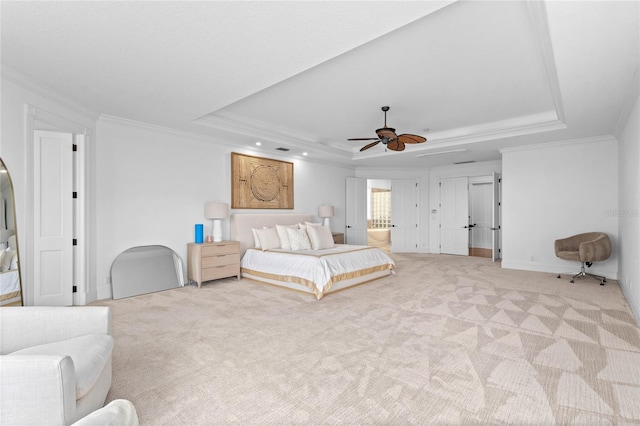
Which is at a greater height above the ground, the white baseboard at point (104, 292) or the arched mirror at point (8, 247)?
the arched mirror at point (8, 247)

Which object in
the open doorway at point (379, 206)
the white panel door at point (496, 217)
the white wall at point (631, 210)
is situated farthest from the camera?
the open doorway at point (379, 206)

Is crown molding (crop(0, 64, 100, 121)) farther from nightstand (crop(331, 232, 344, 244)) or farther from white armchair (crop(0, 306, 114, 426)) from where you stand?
nightstand (crop(331, 232, 344, 244))

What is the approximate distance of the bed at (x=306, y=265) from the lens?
4707 mm

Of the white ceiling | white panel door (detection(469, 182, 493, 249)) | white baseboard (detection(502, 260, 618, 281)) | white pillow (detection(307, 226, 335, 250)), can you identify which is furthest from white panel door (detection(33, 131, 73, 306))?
white panel door (detection(469, 182, 493, 249))

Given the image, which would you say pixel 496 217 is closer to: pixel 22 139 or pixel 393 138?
pixel 393 138

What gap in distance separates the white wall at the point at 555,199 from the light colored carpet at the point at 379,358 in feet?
5.39

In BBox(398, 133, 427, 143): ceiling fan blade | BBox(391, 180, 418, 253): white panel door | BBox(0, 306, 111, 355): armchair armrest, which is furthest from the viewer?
BBox(391, 180, 418, 253): white panel door

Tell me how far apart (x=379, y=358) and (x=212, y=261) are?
3523mm

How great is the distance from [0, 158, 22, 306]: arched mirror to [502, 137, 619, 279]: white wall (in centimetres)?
784

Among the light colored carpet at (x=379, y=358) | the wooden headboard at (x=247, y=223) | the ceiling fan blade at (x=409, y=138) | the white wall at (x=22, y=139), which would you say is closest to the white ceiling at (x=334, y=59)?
the white wall at (x=22, y=139)

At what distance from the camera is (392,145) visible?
5.10 meters

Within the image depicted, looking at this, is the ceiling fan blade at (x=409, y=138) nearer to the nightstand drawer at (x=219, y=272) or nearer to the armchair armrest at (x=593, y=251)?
the armchair armrest at (x=593, y=251)

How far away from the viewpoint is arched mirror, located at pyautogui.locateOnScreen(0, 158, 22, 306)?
310 cm

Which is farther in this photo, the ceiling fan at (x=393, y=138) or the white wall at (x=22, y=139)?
the ceiling fan at (x=393, y=138)
